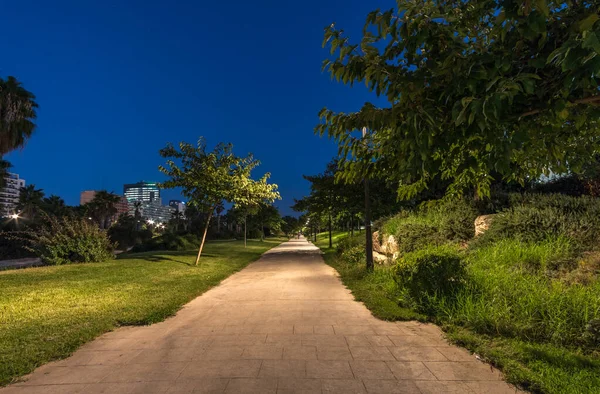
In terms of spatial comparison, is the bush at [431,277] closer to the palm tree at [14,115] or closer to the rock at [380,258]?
the rock at [380,258]

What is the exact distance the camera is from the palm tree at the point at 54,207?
47.6 m

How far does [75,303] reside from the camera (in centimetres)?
742

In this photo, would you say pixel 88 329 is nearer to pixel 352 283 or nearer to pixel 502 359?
pixel 502 359

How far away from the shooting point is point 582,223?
22.7 feet

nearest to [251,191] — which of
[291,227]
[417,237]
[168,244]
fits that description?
[417,237]

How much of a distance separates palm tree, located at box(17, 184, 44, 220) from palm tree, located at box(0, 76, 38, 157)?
32240 millimetres

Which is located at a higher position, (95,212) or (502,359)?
(95,212)

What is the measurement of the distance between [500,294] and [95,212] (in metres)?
66.9

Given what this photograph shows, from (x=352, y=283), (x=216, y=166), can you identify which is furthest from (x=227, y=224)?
(x=352, y=283)

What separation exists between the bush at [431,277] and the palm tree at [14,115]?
25.3m

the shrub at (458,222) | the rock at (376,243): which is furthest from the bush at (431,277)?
the rock at (376,243)

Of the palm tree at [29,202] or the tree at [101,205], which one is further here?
the tree at [101,205]

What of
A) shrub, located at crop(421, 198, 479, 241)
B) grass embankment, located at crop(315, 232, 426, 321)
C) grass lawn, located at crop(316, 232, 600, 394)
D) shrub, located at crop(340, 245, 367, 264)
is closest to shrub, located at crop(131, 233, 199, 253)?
shrub, located at crop(340, 245, 367, 264)

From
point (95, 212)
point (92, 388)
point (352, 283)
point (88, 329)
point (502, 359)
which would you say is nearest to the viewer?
point (92, 388)
